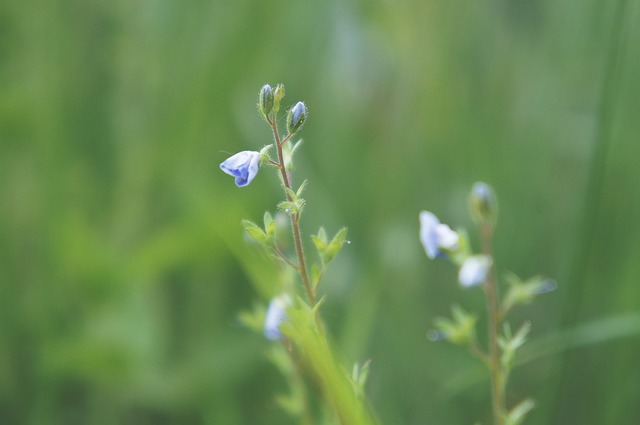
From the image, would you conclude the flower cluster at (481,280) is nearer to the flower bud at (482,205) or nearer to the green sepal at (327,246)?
the flower bud at (482,205)

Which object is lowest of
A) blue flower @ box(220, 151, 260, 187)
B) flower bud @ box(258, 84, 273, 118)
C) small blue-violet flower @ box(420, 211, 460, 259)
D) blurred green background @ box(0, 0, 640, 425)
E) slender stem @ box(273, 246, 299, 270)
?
slender stem @ box(273, 246, 299, 270)

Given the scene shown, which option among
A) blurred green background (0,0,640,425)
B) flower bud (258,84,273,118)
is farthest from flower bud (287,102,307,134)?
blurred green background (0,0,640,425)

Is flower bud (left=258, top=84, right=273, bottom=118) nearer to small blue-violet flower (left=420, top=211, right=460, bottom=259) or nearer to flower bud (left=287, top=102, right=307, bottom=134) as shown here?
flower bud (left=287, top=102, right=307, bottom=134)

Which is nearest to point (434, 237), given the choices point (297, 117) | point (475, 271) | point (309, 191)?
point (475, 271)

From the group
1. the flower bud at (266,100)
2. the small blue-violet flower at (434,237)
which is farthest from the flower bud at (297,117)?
the small blue-violet flower at (434,237)

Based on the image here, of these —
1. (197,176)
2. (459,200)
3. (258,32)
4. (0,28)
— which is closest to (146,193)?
(197,176)

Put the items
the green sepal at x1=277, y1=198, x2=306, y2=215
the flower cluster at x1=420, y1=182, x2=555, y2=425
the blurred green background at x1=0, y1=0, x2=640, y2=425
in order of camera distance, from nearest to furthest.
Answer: the green sepal at x1=277, y1=198, x2=306, y2=215 < the flower cluster at x1=420, y1=182, x2=555, y2=425 < the blurred green background at x1=0, y1=0, x2=640, y2=425
